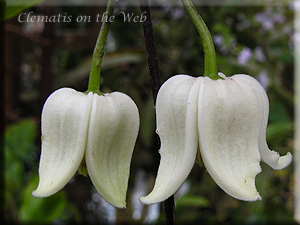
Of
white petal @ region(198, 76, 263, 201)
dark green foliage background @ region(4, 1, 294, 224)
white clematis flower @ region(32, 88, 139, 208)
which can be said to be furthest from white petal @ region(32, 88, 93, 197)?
dark green foliage background @ region(4, 1, 294, 224)

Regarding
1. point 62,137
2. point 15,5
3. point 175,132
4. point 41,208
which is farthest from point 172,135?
point 41,208

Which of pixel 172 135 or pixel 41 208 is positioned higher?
pixel 172 135

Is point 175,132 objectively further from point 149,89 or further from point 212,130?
point 149,89

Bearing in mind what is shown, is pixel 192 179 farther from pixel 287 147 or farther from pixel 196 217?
pixel 287 147

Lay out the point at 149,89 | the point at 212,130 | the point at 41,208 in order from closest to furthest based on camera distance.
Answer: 1. the point at 212,130
2. the point at 41,208
3. the point at 149,89

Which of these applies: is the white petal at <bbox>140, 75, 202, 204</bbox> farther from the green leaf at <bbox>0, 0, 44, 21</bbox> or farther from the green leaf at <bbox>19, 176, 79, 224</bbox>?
the green leaf at <bbox>19, 176, 79, 224</bbox>

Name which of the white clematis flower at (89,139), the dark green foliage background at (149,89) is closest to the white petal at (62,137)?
the white clematis flower at (89,139)

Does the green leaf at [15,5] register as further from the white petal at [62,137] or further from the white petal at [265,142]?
the white petal at [265,142]
